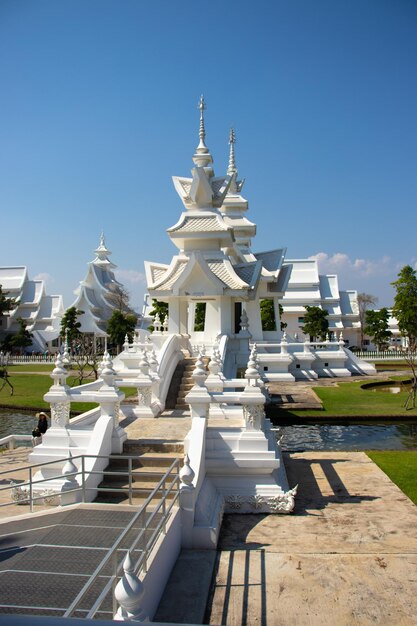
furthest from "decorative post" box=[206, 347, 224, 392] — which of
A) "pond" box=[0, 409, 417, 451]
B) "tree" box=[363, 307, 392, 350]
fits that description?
"tree" box=[363, 307, 392, 350]

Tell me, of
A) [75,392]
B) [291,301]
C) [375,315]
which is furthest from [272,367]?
[291,301]

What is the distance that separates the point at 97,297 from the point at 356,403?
46.6 m

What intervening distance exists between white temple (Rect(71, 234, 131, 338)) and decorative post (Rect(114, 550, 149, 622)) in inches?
2124

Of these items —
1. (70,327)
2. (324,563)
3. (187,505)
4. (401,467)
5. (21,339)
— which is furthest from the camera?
(21,339)

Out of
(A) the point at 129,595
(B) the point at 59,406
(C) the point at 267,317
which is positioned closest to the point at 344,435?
(B) the point at 59,406

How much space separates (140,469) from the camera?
8.98 m

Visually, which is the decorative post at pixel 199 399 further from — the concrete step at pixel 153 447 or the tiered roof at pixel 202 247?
the tiered roof at pixel 202 247

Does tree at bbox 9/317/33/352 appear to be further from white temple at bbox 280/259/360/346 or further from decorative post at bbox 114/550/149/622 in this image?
decorative post at bbox 114/550/149/622

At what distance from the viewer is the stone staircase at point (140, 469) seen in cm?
809

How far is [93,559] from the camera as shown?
19.2ft

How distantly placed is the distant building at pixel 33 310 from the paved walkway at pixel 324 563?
5703 centimetres

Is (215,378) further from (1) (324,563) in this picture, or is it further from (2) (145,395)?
(1) (324,563)

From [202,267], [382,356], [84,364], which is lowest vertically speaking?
[84,364]

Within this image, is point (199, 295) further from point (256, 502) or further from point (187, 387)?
point (256, 502)
